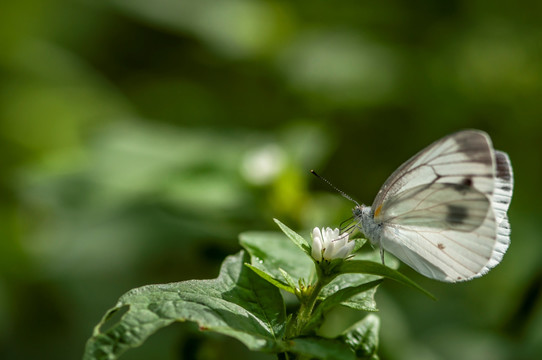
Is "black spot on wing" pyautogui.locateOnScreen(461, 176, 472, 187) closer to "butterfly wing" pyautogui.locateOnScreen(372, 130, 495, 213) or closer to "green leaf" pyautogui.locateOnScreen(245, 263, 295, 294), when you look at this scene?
"butterfly wing" pyautogui.locateOnScreen(372, 130, 495, 213)

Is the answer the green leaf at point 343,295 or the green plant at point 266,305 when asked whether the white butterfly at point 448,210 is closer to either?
the green plant at point 266,305

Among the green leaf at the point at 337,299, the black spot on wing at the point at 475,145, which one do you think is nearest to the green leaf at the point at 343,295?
the green leaf at the point at 337,299

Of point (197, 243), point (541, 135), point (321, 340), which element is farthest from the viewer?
point (541, 135)

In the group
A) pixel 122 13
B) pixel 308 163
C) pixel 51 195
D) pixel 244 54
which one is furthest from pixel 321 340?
pixel 122 13

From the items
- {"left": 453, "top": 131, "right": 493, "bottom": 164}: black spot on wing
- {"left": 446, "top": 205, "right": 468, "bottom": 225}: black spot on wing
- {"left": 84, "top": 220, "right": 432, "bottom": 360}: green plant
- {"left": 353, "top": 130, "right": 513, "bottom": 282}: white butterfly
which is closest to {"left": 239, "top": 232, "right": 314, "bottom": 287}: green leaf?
Answer: {"left": 84, "top": 220, "right": 432, "bottom": 360}: green plant

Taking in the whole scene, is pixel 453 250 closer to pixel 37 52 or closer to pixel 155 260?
pixel 155 260

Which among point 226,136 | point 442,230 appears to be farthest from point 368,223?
point 226,136

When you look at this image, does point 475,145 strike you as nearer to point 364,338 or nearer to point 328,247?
point 328,247
